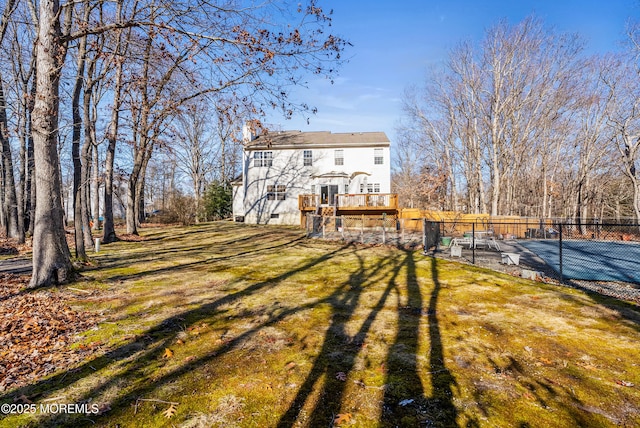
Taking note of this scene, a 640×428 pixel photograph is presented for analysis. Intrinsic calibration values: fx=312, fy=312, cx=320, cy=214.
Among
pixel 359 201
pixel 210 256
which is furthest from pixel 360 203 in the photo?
pixel 210 256

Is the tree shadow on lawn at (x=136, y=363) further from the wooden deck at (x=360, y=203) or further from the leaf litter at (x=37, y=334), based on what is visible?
the wooden deck at (x=360, y=203)

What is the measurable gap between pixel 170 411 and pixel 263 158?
25.7 m

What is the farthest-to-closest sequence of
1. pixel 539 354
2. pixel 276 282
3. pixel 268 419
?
pixel 276 282, pixel 539 354, pixel 268 419

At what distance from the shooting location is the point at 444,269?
948 centimetres

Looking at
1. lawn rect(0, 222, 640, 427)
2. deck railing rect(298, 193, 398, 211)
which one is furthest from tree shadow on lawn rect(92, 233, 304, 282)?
deck railing rect(298, 193, 398, 211)

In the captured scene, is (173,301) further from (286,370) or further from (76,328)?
(286,370)

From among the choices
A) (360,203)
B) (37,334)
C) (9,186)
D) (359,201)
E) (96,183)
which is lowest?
(37,334)

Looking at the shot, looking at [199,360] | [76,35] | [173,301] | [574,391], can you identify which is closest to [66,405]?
[199,360]

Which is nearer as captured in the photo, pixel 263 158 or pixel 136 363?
pixel 136 363

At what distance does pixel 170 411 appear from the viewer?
109 inches

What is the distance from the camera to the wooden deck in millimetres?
21781

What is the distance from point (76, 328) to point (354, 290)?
5.17 metres

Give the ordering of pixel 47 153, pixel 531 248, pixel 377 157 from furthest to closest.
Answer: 1. pixel 377 157
2. pixel 531 248
3. pixel 47 153

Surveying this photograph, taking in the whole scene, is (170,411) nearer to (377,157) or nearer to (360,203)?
(360,203)
